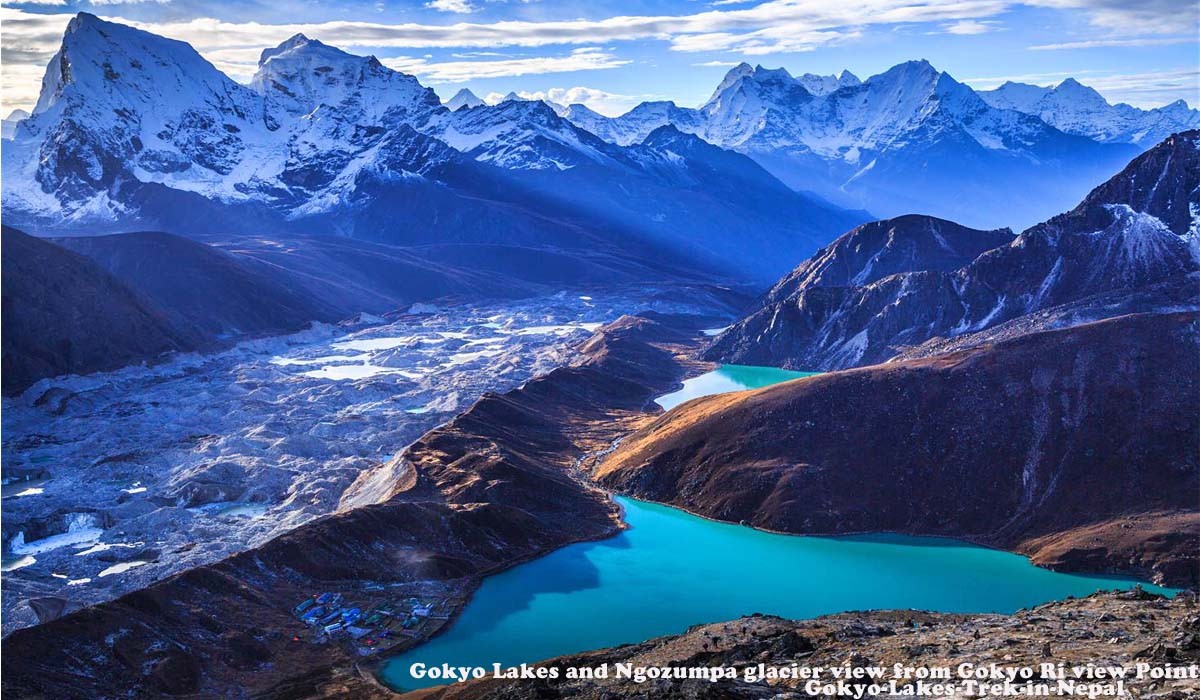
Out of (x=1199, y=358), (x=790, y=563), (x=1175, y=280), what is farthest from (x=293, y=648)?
(x=1175, y=280)

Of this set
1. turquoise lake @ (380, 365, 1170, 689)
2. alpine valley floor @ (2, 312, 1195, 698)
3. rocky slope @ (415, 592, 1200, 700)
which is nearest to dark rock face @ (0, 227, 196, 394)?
alpine valley floor @ (2, 312, 1195, 698)

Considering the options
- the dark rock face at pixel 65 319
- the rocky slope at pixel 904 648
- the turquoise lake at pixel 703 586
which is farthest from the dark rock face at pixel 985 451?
the dark rock face at pixel 65 319

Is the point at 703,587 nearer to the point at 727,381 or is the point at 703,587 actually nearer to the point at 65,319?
the point at 727,381

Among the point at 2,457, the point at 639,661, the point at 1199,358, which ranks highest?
the point at 1199,358

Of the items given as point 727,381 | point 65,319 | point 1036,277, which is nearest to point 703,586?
point 727,381

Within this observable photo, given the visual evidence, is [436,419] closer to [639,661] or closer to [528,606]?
[528,606]

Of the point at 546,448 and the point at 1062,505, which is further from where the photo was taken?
the point at 546,448
